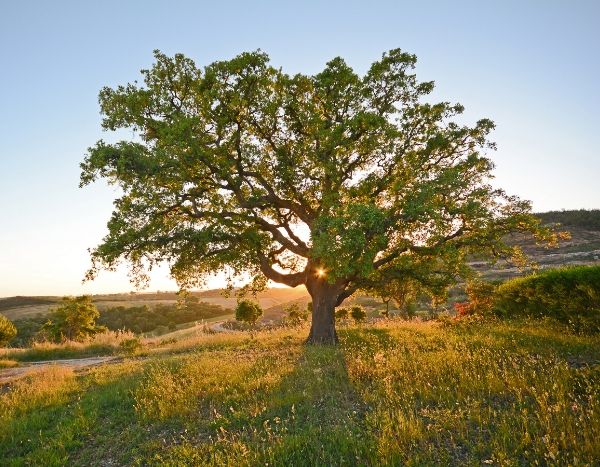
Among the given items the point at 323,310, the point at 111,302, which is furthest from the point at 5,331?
the point at 111,302

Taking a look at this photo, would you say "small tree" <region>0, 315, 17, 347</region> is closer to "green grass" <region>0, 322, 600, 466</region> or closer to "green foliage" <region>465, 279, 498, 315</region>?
"green grass" <region>0, 322, 600, 466</region>

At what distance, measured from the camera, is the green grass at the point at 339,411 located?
5789mm

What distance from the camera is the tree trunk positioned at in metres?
18.0

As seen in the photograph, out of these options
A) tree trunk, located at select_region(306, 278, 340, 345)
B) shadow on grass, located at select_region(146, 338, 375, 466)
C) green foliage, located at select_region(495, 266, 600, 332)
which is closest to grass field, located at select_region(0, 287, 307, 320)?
tree trunk, located at select_region(306, 278, 340, 345)

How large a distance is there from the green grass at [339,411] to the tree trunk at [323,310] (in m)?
4.36

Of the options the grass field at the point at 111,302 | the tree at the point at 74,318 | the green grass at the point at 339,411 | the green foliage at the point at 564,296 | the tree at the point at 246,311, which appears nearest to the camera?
Answer: the green grass at the point at 339,411

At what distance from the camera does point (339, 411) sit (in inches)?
308

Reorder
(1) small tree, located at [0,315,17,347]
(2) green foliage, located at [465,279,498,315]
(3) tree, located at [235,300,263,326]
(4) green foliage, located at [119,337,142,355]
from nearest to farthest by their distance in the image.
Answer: (2) green foliage, located at [465,279,498,315], (4) green foliage, located at [119,337,142,355], (1) small tree, located at [0,315,17,347], (3) tree, located at [235,300,263,326]

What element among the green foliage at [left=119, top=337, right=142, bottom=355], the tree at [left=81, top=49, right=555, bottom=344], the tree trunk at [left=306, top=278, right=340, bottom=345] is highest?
the tree at [left=81, top=49, right=555, bottom=344]

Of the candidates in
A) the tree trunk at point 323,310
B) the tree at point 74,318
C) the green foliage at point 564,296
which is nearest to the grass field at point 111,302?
the tree at point 74,318

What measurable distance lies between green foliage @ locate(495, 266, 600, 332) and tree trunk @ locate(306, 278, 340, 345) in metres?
8.35

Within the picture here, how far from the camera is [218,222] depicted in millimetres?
17078

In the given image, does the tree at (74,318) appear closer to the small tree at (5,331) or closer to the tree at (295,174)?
the small tree at (5,331)

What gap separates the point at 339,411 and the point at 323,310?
1041 cm
